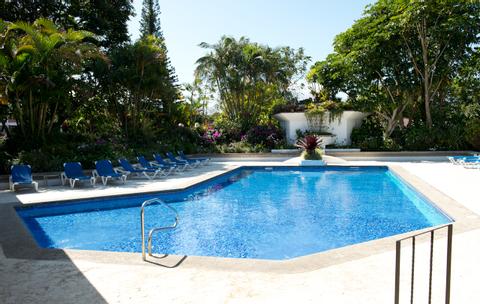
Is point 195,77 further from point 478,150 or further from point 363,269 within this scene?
point 363,269

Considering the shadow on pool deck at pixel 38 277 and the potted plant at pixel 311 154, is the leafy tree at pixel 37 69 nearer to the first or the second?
the shadow on pool deck at pixel 38 277

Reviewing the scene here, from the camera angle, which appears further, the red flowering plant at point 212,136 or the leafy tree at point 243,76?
the leafy tree at point 243,76

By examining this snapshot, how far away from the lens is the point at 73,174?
1170 cm

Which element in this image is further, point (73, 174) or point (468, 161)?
point (468, 161)

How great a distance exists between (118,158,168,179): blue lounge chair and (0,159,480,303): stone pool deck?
808cm

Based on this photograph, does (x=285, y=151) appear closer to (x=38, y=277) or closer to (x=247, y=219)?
(x=247, y=219)

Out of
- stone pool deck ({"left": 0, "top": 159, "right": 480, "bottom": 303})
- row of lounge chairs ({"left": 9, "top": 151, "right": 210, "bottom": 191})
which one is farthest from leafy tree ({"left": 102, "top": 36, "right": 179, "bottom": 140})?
stone pool deck ({"left": 0, "top": 159, "right": 480, "bottom": 303})

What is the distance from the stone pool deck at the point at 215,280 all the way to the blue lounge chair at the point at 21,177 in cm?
611

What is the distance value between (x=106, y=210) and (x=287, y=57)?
20.4 m

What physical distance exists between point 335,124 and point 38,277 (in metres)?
20.6

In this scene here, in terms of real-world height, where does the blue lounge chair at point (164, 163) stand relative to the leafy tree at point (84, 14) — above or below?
below

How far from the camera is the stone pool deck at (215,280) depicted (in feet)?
12.1

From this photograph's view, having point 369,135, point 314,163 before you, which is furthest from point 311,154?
point 369,135

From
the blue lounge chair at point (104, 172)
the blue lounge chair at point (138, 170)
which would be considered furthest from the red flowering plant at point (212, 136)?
the blue lounge chair at point (104, 172)
